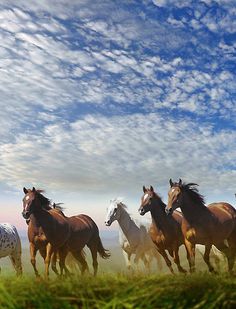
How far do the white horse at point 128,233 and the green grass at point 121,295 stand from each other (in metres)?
13.3

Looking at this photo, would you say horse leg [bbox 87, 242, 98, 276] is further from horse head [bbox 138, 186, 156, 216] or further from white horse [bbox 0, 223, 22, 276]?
horse head [bbox 138, 186, 156, 216]

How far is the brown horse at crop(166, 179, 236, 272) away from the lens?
11.7 metres

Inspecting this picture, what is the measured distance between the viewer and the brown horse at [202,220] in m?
11.7

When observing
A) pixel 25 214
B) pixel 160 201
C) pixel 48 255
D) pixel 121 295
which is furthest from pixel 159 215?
pixel 121 295

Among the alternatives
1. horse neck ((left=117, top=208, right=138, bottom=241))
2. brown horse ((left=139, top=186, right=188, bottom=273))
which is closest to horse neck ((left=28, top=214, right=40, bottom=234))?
brown horse ((left=139, top=186, right=188, bottom=273))

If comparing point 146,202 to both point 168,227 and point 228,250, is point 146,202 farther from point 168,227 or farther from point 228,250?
point 228,250

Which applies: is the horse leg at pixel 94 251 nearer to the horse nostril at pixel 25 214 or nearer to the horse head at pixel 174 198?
the horse nostril at pixel 25 214

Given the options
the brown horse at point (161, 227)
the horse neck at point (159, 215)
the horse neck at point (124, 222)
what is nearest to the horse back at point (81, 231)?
the horse neck at point (124, 222)

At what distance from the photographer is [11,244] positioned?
51.8 feet

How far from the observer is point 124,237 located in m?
18.4

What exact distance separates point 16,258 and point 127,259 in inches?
188

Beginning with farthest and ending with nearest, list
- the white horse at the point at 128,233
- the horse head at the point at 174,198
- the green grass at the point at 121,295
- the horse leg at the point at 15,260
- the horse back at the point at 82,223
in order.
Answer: the white horse at the point at 128,233, the horse leg at the point at 15,260, the horse back at the point at 82,223, the horse head at the point at 174,198, the green grass at the point at 121,295

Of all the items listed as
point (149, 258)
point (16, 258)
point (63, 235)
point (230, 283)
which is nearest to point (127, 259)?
point (149, 258)

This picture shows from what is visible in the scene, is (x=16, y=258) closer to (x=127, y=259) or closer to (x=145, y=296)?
(x=127, y=259)
